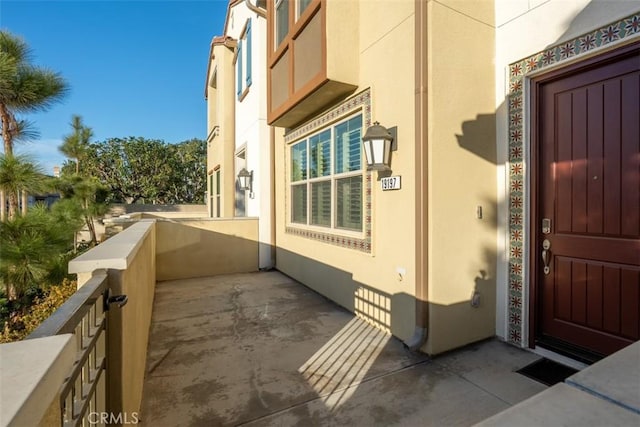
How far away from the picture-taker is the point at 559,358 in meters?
3.03

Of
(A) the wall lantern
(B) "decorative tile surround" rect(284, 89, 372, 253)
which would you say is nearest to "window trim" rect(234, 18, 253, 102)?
(B) "decorative tile surround" rect(284, 89, 372, 253)

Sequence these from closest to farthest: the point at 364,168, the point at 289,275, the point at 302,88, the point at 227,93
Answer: the point at 364,168
the point at 302,88
the point at 289,275
the point at 227,93

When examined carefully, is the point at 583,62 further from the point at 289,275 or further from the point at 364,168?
the point at 289,275

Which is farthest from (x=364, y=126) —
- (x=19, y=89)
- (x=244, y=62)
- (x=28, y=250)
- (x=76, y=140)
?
(x=76, y=140)

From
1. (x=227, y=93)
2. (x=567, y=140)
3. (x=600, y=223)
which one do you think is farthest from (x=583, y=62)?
(x=227, y=93)

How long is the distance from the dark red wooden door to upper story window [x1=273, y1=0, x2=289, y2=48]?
4183 mm

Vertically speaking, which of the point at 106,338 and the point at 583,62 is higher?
the point at 583,62

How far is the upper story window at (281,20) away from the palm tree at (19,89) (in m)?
5.25

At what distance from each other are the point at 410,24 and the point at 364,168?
1639 millimetres

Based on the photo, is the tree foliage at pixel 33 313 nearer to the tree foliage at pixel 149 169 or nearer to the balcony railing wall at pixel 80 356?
the balcony railing wall at pixel 80 356

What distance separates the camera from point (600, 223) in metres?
2.82

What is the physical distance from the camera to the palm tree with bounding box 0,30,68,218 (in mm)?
6812

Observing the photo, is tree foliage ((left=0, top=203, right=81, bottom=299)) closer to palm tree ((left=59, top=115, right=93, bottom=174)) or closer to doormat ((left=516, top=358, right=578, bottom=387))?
doormat ((left=516, top=358, right=578, bottom=387))

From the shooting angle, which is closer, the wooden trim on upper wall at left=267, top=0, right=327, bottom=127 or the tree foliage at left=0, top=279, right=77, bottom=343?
the wooden trim on upper wall at left=267, top=0, right=327, bottom=127
